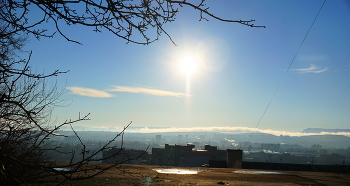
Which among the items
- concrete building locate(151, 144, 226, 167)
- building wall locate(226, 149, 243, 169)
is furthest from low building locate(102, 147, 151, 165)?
concrete building locate(151, 144, 226, 167)

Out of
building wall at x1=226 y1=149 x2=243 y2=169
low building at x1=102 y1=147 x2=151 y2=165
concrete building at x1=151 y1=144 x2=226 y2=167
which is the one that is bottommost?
concrete building at x1=151 y1=144 x2=226 y2=167

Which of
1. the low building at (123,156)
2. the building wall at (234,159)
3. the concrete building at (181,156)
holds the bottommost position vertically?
the concrete building at (181,156)

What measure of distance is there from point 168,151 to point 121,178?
4524 centimetres

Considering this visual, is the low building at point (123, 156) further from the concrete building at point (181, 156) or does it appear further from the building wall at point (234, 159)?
the concrete building at point (181, 156)

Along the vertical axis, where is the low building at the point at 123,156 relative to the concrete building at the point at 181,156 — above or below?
above

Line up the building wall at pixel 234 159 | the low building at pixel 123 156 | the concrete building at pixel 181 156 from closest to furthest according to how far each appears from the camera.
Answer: the low building at pixel 123 156, the building wall at pixel 234 159, the concrete building at pixel 181 156

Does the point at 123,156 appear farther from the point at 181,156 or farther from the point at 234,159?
the point at 181,156

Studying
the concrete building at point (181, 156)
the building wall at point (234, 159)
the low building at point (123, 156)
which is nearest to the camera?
the low building at point (123, 156)

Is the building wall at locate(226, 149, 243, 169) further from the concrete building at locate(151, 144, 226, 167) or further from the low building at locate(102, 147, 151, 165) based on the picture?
the concrete building at locate(151, 144, 226, 167)

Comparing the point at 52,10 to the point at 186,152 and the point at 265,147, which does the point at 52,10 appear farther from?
the point at 265,147

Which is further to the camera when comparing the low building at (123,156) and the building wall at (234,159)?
the building wall at (234,159)

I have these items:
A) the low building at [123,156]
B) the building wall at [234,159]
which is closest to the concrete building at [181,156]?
the building wall at [234,159]

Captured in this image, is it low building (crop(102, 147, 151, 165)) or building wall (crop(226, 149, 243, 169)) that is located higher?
low building (crop(102, 147, 151, 165))

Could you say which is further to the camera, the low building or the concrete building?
the concrete building
